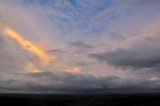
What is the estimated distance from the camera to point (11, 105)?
637ft

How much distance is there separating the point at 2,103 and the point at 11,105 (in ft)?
26.8

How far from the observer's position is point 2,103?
194000 mm
